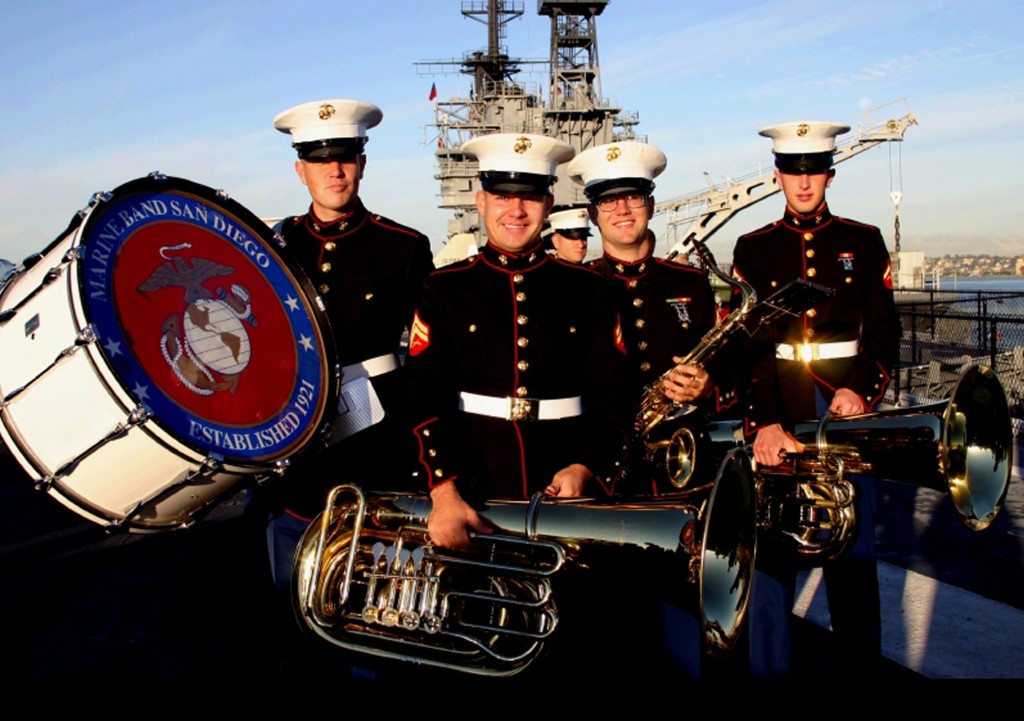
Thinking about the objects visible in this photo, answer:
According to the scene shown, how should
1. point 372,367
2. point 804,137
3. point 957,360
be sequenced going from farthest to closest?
point 957,360 → point 804,137 → point 372,367

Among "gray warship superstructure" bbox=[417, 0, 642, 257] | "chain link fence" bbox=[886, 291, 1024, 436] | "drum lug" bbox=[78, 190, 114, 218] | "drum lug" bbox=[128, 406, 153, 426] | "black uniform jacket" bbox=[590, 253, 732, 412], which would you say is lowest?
"chain link fence" bbox=[886, 291, 1024, 436]

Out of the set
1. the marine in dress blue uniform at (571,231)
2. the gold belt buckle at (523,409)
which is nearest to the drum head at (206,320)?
the gold belt buckle at (523,409)

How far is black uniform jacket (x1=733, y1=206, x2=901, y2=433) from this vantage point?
3789 millimetres

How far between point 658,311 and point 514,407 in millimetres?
1075

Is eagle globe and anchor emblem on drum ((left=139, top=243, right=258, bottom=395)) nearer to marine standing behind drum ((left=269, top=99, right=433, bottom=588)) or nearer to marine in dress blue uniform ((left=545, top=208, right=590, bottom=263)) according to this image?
marine standing behind drum ((left=269, top=99, right=433, bottom=588))

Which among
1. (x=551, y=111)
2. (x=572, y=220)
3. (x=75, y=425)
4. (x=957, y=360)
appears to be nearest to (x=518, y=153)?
(x=75, y=425)

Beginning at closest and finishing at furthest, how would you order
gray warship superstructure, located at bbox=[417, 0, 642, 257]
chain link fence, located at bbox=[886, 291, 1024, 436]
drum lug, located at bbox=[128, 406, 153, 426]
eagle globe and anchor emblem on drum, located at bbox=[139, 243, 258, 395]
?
drum lug, located at bbox=[128, 406, 153, 426]
eagle globe and anchor emblem on drum, located at bbox=[139, 243, 258, 395]
chain link fence, located at bbox=[886, 291, 1024, 436]
gray warship superstructure, located at bbox=[417, 0, 642, 257]

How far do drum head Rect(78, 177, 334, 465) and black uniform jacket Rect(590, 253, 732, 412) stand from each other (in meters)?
1.51

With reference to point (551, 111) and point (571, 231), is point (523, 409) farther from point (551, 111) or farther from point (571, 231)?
point (551, 111)

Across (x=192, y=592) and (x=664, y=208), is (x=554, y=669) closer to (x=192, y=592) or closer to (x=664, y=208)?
(x=192, y=592)

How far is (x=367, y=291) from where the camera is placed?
3410 mm

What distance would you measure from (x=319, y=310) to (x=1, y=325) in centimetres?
88

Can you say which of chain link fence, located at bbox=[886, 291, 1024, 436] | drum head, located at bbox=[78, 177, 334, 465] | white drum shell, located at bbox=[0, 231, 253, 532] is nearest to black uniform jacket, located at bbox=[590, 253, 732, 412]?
drum head, located at bbox=[78, 177, 334, 465]

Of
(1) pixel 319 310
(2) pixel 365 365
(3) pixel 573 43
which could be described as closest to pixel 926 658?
(2) pixel 365 365
